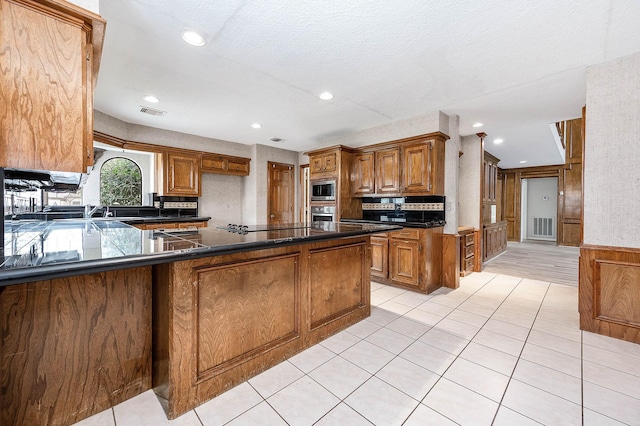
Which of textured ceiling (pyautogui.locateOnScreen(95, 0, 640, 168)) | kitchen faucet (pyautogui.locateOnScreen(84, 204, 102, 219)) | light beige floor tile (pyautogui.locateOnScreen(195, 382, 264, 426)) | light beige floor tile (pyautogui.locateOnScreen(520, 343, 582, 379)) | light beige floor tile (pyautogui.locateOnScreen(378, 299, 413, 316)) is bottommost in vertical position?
light beige floor tile (pyautogui.locateOnScreen(195, 382, 264, 426))

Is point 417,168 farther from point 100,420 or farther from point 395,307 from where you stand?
point 100,420

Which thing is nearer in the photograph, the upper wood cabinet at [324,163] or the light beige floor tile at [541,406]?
the light beige floor tile at [541,406]

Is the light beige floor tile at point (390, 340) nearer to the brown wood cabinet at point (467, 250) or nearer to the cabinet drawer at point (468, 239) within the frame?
the brown wood cabinet at point (467, 250)

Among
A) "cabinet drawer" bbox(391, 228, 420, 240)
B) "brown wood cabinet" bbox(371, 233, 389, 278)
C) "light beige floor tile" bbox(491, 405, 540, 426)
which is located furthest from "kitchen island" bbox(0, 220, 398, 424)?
"brown wood cabinet" bbox(371, 233, 389, 278)

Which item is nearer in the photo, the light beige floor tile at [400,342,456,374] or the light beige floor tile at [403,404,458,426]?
the light beige floor tile at [403,404,458,426]

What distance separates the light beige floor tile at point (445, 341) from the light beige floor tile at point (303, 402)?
1.13 metres

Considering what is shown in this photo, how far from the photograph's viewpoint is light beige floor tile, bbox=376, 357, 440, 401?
1.78 meters

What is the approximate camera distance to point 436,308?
3.25m

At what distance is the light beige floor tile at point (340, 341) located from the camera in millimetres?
2299

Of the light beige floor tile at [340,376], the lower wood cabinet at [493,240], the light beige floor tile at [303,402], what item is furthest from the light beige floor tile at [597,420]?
the lower wood cabinet at [493,240]

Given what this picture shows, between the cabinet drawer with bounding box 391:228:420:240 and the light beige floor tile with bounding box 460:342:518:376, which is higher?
the cabinet drawer with bounding box 391:228:420:240

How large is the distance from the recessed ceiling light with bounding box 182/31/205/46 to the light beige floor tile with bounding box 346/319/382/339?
292 cm

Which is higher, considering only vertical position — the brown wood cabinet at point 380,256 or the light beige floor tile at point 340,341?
the brown wood cabinet at point 380,256

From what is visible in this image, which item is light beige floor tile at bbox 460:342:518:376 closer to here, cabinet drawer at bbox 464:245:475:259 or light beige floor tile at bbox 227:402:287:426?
light beige floor tile at bbox 227:402:287:426
